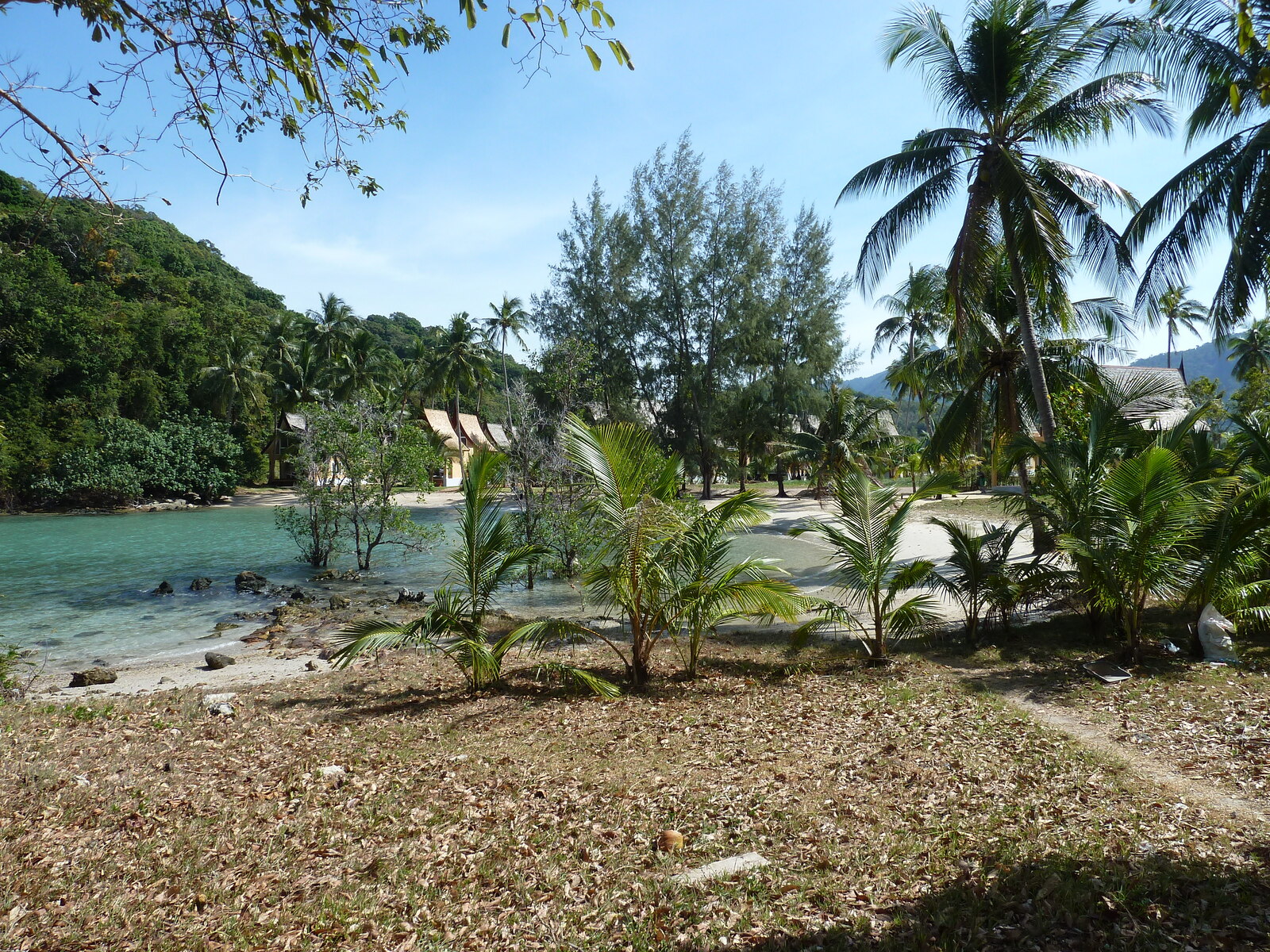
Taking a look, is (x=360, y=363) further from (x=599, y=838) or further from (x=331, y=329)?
(x=599, y=838)

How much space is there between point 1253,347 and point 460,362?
172ft

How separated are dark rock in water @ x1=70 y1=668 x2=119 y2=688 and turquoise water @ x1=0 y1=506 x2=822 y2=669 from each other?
123cm

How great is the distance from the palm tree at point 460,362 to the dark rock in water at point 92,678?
41173mm

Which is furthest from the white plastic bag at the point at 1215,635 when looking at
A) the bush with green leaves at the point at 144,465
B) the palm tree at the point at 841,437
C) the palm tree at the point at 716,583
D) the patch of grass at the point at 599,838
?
the bush with green leaves at the point at 144,465

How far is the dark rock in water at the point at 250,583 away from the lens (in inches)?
642

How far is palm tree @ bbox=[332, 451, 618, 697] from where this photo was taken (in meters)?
7.36

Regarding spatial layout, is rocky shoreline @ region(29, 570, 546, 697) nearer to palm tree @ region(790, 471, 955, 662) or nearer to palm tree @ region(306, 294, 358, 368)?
palm tree @ region(790, 471, 955, 662)

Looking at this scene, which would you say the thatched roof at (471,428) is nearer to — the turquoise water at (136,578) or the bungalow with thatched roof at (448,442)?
the bungalow with thatched roof at (448,442)

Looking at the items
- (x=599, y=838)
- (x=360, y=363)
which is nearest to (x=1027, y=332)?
(x=599, y=838)

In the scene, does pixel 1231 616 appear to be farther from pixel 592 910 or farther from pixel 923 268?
pixel 923 268

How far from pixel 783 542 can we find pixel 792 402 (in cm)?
1144

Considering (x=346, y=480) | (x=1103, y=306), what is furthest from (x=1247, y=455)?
(x=346, y=480)

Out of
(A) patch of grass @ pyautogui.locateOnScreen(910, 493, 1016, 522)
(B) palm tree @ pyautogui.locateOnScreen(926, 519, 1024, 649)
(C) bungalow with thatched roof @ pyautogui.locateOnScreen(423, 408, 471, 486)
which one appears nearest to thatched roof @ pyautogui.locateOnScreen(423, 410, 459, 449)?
(C) bungalow with thatched roof @ pyautogui.locateOnScreen(423, 408, 471, 486)

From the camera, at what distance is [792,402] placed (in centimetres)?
3278
